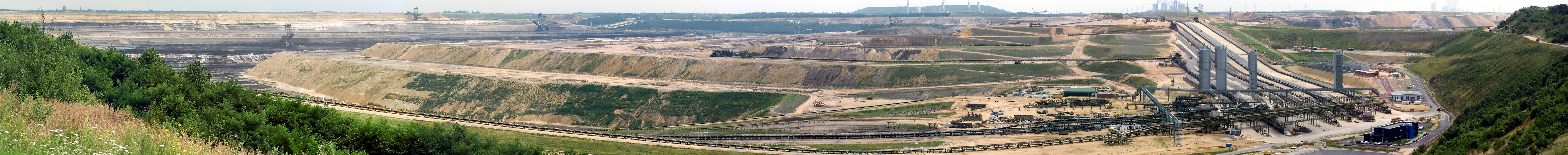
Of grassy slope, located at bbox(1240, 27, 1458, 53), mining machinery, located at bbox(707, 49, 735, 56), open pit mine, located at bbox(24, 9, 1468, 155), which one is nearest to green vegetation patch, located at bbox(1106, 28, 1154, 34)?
open pit mine, located at bbox(24, 9, 1468, 155)

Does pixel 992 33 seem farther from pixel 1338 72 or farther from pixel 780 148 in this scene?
pixel 780 148

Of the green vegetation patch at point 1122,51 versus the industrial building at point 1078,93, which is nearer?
the industrial building at point 1078,93

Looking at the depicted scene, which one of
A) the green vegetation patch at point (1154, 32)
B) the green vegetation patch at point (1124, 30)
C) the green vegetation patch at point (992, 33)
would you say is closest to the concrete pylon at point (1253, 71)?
the green vegetation patch at point (1154, 32)

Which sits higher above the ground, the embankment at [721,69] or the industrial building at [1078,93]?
the embankment at [721,69]

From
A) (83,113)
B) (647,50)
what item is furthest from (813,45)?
(83,113)

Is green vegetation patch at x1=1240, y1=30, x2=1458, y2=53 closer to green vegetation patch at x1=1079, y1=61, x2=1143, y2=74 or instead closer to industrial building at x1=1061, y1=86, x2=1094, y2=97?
green vegetation patch at x1=1079, y1=61, x2=1143, y2=74

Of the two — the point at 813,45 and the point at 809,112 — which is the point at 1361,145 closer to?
the point at 809,112

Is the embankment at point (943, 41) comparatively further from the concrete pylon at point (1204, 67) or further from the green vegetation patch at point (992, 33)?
the concrete pylon at point (1204, 67)
